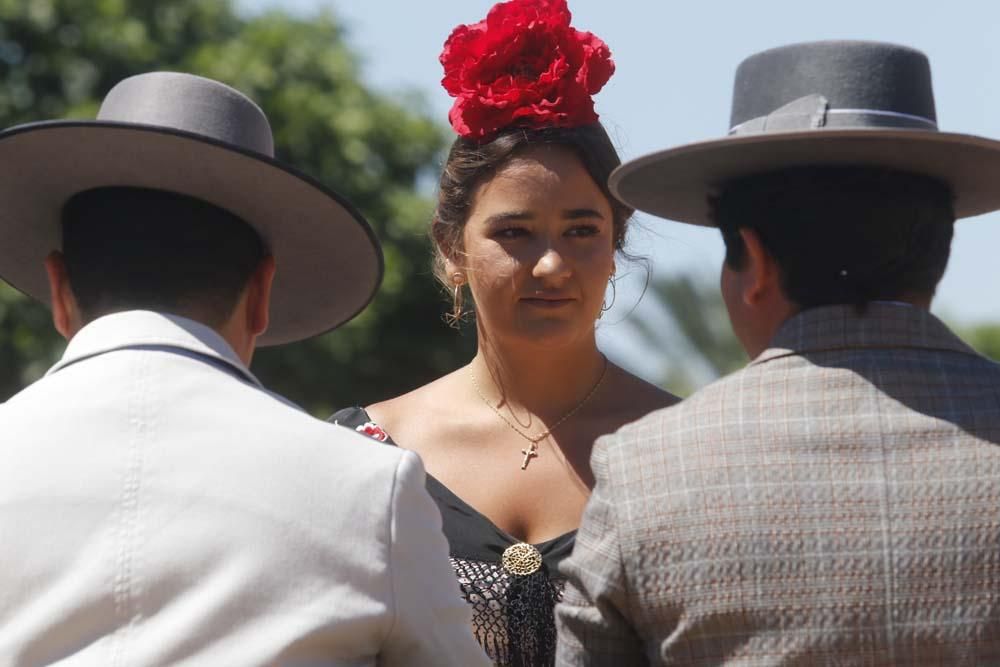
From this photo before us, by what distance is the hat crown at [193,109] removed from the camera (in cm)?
301

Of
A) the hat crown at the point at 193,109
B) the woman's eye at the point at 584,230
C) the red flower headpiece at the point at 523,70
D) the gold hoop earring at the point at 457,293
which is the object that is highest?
the hat crown at the point at 193,109

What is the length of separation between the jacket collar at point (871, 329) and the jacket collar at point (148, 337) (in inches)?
34.6

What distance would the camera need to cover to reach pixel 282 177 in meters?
2.94

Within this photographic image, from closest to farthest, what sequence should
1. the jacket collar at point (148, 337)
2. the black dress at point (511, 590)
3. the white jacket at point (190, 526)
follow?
the white jacket at point (190, 526) → the jacket collar at point (148, 337) → the black dress at point (511, 590)

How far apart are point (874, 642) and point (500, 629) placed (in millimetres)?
1656

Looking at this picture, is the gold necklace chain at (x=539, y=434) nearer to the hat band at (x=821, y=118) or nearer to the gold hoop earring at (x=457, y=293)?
the gold hoop earring at (x=457, y=293)

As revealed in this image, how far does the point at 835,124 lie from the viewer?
9.09ft

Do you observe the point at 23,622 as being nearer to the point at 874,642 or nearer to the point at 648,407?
the point at 874,642

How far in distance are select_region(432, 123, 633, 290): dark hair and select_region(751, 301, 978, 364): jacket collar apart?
1.73 m

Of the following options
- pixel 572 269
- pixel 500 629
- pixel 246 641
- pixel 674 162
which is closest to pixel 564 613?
pixel 246 641

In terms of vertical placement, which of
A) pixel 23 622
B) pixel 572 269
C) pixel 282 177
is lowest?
pixel 572 269

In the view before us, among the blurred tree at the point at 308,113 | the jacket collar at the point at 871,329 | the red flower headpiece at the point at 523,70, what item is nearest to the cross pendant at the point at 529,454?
the red flower headpiece at the point at 523,70

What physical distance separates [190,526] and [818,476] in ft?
3.08

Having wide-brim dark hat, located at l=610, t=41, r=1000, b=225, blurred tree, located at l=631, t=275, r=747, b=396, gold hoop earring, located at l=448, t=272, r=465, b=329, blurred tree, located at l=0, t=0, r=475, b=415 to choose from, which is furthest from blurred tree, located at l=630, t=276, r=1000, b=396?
wide-brim dark hat, located at l=610, t=41, r=1000, b=225
